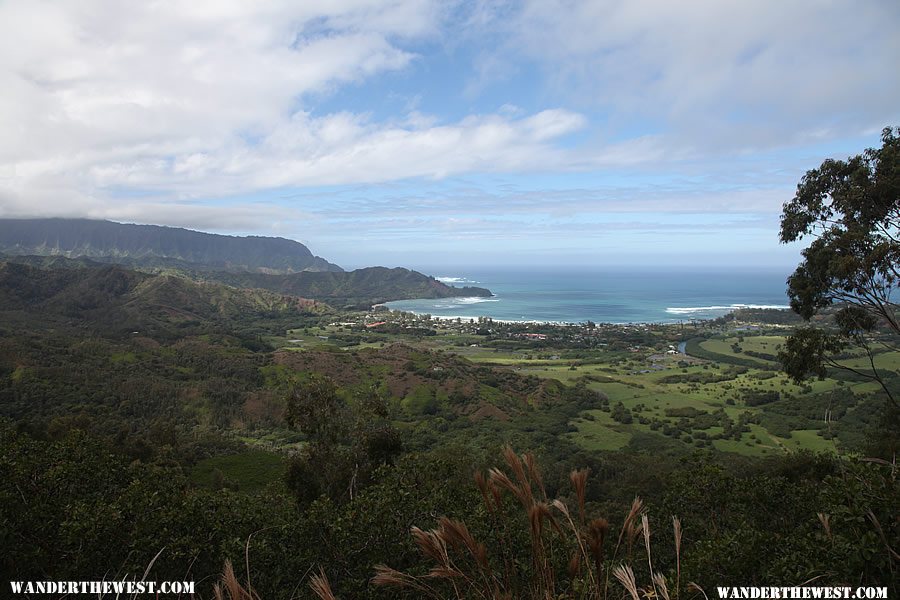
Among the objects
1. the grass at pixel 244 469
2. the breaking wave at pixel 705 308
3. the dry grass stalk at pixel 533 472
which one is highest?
the dry grass stalk at pixel 533 472

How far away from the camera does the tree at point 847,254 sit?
8906 mm

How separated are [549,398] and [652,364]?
21.4 m

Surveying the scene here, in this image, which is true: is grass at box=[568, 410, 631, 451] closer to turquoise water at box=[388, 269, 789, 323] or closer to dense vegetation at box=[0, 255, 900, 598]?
dense vegetation at box=[0, 255, 900, 598]

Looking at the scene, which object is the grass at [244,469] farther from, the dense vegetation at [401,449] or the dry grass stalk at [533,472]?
the dry grass stalk at [533,472]

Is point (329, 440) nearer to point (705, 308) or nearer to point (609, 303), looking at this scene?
point (705, 308)

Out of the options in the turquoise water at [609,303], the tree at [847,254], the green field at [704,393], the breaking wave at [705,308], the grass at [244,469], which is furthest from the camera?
the breaking wave at [705,308]

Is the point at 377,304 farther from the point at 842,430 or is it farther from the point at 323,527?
the point at 323,527

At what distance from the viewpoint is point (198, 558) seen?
5207 mm

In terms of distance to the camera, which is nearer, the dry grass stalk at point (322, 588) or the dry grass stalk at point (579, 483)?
the dry grass stalk at point (322, 588)

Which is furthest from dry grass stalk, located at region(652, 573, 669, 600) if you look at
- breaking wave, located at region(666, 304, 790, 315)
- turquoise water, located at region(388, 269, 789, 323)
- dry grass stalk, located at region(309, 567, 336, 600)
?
breaking wave, located at region(666, 304, 790, 315)

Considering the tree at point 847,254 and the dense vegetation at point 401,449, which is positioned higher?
the tree at point 847,254

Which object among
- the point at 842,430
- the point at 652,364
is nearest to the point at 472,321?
the point at 652,364

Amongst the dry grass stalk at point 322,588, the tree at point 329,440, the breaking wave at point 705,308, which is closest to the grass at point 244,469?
the tree at point 329,440

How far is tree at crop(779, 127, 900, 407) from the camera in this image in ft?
29.2
